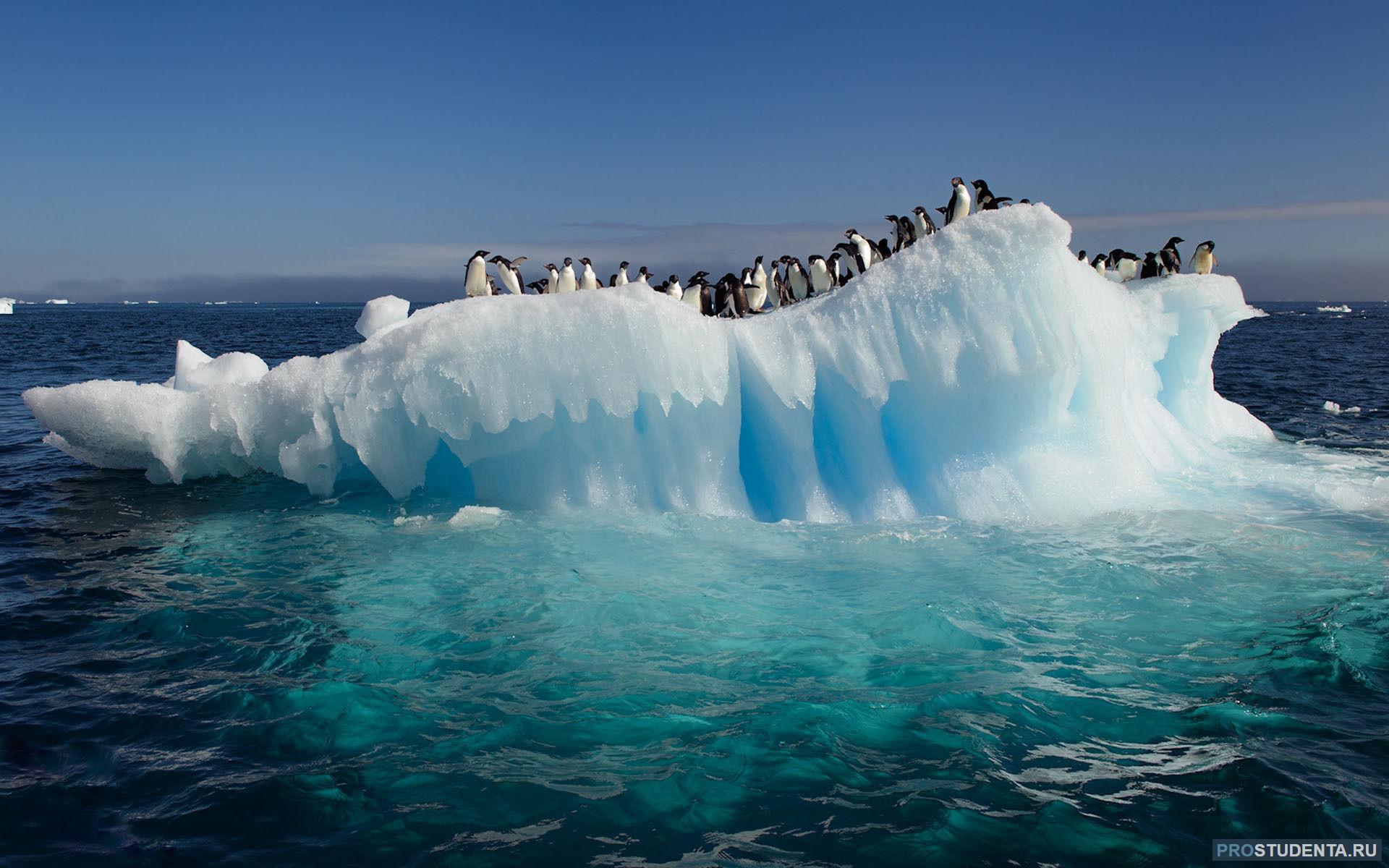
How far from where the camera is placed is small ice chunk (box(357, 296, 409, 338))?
1377cm

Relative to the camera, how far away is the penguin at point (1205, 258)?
18.1 metres

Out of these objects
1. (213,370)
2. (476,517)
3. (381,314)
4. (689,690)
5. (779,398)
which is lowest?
(689,690)

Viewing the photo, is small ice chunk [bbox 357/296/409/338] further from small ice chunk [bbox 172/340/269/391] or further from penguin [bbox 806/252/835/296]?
penguin [bbox 806/252/835/296]

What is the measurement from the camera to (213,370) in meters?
12.6

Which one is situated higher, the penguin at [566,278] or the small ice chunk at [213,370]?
the penguin at [566,278]

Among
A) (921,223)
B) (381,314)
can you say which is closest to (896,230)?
(921,223)

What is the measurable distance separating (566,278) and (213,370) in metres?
6.07

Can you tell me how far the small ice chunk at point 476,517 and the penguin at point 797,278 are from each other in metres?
10.5

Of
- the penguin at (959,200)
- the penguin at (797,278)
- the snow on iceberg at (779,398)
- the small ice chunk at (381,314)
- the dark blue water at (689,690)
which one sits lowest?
the dark blue water at (689,690)

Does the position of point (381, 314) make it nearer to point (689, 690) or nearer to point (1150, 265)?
point (689, 690)

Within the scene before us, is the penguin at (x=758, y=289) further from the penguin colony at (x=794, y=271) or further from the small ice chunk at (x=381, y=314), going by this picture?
the small ice chunk at (x=381, y=314)

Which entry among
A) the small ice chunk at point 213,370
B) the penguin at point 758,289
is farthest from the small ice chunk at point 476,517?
the penguin at point 758,289

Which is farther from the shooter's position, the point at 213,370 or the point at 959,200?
the point at 959,200

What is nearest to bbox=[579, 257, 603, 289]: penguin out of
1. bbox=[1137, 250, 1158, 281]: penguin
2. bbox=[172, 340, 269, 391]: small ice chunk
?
bbox=[172, 340, 269, 391]: small ice chunk
